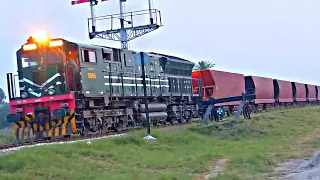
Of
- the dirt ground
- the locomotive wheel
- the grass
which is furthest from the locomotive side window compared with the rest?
the dirt ground

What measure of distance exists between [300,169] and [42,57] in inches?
400

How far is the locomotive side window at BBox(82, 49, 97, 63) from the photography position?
18359 mm

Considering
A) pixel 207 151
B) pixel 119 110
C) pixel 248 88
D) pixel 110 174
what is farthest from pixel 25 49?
pixel 248 88

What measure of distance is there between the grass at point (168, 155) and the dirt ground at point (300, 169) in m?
0.41

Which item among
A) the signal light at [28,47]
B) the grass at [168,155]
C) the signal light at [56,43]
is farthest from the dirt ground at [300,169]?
the signal light at [28,47]

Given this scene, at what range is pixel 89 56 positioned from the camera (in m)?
18.6

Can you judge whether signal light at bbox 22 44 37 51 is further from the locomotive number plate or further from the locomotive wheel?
the locomotive wheel

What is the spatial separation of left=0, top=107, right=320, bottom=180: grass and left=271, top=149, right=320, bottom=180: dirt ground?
1.36 feet

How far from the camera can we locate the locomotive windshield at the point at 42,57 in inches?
706

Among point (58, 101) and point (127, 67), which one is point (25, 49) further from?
point (127, 67)

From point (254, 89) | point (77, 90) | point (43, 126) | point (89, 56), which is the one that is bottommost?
point (43, 126)

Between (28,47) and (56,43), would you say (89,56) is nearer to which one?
(56,43)

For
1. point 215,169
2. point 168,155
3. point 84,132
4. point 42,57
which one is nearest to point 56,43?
point 42,57

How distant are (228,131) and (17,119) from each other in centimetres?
836
